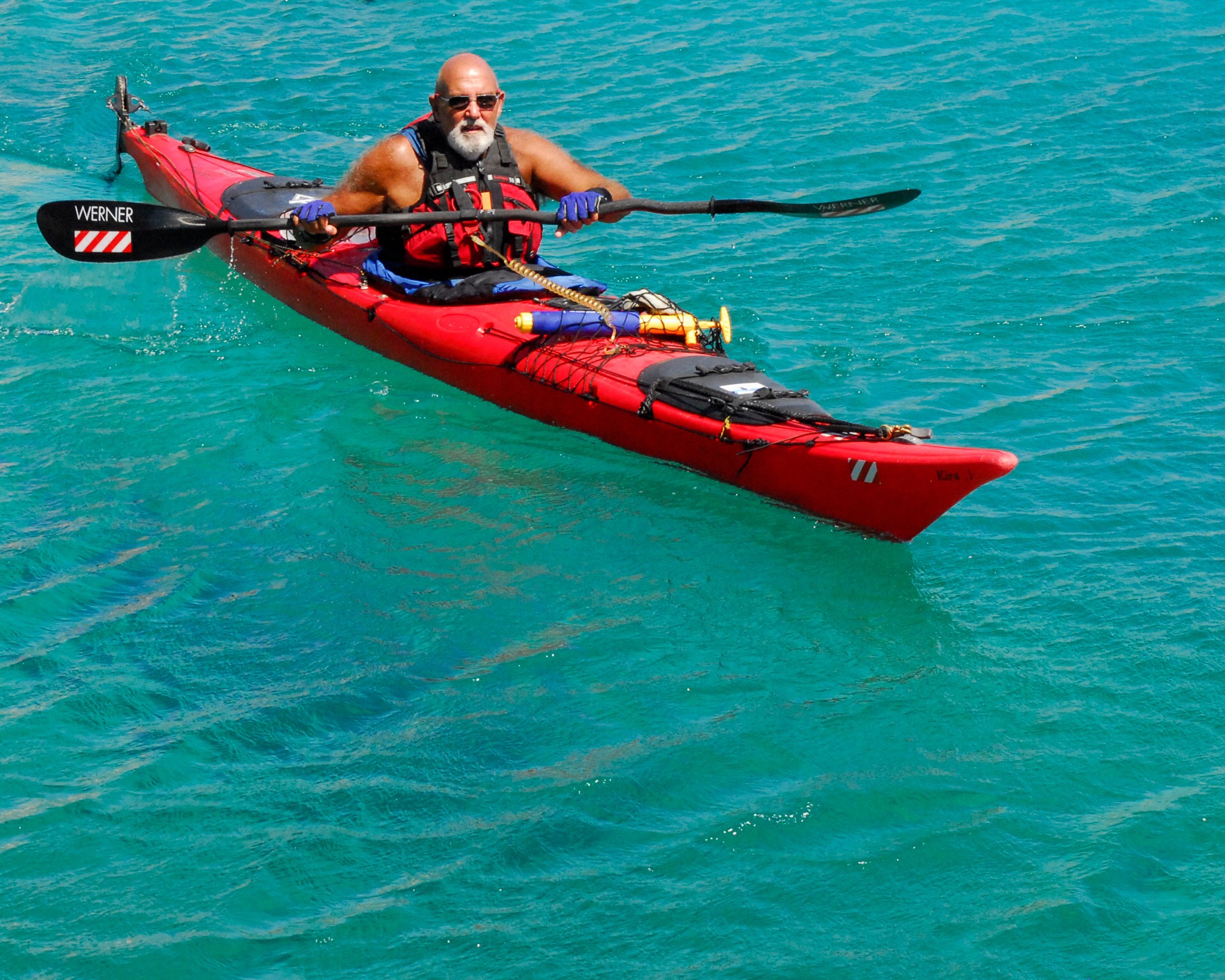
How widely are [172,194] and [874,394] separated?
16.9 ft

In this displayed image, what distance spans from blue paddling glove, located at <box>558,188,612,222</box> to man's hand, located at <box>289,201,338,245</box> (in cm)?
120

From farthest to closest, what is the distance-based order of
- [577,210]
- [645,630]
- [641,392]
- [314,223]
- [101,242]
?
1. [101,242]
2. [314,223]
3. [577,210]
4. [641,392]
5. [645,630]

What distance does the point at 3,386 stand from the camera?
6.98 m

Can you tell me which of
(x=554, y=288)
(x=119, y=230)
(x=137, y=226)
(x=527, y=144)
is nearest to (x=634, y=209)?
(x=554, y=288)

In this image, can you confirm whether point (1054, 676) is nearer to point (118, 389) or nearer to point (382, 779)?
point (382, 779)

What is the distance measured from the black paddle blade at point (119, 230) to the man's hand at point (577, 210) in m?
1.93

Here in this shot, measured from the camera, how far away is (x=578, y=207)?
6434 mm

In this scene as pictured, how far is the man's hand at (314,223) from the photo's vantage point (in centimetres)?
666

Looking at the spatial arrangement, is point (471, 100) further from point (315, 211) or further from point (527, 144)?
point (315, 211)

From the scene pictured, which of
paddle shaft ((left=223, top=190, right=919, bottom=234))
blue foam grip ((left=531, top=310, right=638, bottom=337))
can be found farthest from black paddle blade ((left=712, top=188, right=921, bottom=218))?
blue foam grip ((left=531, top=310, right=638, bottom=337))

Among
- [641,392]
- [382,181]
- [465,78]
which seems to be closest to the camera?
[641,392]

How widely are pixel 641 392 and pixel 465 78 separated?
1.86 meters

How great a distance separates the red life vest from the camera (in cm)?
676

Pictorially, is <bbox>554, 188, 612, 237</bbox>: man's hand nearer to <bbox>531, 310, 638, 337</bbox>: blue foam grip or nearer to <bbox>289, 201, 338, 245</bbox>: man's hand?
<bbox>531, 310, 638, 337</bbox>: blue foam grip
